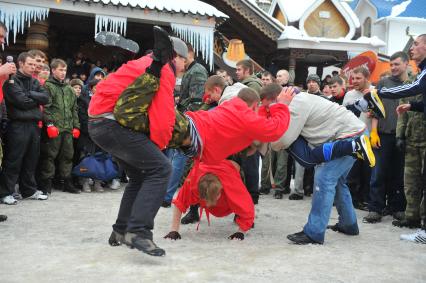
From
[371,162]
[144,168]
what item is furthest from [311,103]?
[144,168]

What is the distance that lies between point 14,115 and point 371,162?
4.05 meters

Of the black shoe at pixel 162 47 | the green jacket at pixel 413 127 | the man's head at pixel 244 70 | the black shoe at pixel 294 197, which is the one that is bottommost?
the black shoe at pixel 294 197

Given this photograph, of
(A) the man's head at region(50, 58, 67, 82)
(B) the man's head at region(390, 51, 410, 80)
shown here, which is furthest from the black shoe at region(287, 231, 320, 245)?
(A) the man's head at region(50, 58, 67, 82)

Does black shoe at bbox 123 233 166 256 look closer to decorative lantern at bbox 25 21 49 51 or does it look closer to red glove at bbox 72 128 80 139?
red glove at bbox 72 128 80 139

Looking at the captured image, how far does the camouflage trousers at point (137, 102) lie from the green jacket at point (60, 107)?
3.17 meters

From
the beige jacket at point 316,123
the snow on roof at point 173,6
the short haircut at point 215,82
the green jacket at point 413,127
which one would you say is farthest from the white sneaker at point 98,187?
the snow on roof at point 173,6

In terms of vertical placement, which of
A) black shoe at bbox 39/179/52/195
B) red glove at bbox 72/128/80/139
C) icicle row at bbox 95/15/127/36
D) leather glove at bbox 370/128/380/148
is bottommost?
black shoe at bbox 39/179/52/195

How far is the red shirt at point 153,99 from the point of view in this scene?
3523mm

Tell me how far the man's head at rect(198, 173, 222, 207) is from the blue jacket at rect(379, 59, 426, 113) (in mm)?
1870

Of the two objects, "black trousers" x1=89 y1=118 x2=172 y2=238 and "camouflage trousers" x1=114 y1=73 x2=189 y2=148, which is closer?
"camouflage trousers" x1=114 y1=73 x2=189 y2=148

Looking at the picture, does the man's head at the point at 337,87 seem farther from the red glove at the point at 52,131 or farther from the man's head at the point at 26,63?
the man's head at the point at 26,63

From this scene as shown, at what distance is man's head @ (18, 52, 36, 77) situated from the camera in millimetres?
5840

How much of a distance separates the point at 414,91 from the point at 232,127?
1.84 m

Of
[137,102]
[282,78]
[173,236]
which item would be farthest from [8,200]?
[282,78]
